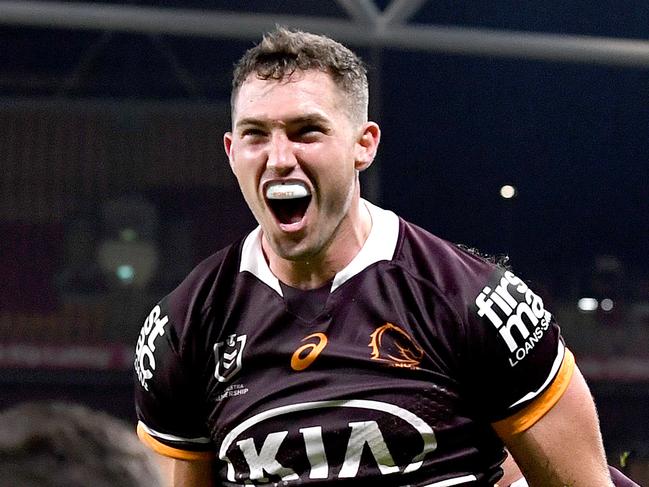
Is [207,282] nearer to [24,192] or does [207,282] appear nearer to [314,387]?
[314,387]

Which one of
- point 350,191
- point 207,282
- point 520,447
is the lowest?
point 520,447

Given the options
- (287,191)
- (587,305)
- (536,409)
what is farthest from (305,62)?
(587,305)

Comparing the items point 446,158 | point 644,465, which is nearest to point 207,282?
point 644,465

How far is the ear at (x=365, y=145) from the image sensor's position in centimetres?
180

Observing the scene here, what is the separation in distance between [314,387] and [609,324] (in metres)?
3.49

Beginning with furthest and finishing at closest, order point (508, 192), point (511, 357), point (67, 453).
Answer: point (508, 192) → point (511, 357) → point (67, 453)

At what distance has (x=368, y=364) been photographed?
67.7 inches

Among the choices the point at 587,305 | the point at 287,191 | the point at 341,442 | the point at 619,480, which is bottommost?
the point at 587,305

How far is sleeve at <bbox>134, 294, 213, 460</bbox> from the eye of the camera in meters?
1.79

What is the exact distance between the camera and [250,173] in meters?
1.76

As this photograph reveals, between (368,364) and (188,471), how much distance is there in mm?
365

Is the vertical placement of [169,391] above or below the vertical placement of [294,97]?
below

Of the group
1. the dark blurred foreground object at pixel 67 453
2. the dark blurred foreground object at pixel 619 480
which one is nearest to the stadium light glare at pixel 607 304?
the dark blurred foreground object at pixel 619 480

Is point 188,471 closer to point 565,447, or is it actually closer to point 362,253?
point 362,253
